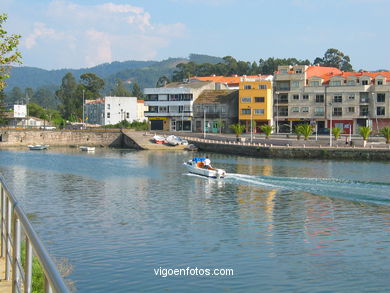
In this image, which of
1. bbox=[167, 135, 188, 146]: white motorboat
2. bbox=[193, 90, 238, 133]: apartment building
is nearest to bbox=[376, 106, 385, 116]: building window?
bbox=[193, 90, 238, 133]: apartment building

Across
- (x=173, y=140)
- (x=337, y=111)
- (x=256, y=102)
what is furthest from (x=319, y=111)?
(x=173, y=140)

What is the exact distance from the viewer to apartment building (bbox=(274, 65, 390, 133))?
11650cm

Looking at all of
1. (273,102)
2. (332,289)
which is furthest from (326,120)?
(332,289)

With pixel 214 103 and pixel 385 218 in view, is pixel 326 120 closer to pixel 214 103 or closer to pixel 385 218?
pixel 214 103

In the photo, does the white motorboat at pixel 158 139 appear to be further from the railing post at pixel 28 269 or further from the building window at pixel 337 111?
the railing post at pixel 28 269

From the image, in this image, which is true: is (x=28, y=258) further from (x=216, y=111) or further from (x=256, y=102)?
(x=216, y=111)

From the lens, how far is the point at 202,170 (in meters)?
67.2

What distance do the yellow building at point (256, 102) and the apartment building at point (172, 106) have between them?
1415cm

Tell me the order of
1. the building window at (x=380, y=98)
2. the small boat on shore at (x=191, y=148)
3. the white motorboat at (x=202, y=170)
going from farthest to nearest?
the building window at (x=380, y=98) → the small boat on shore at (x=191, y=148) → the white motorboat at (x=202, y=170)

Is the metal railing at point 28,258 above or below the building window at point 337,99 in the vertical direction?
below

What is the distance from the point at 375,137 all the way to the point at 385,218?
6857 cm

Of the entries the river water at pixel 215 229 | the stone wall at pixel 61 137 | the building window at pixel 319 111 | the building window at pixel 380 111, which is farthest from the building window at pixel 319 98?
the river water at pixel 215 229

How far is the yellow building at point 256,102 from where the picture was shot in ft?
409

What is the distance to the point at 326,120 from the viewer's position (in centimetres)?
12156
